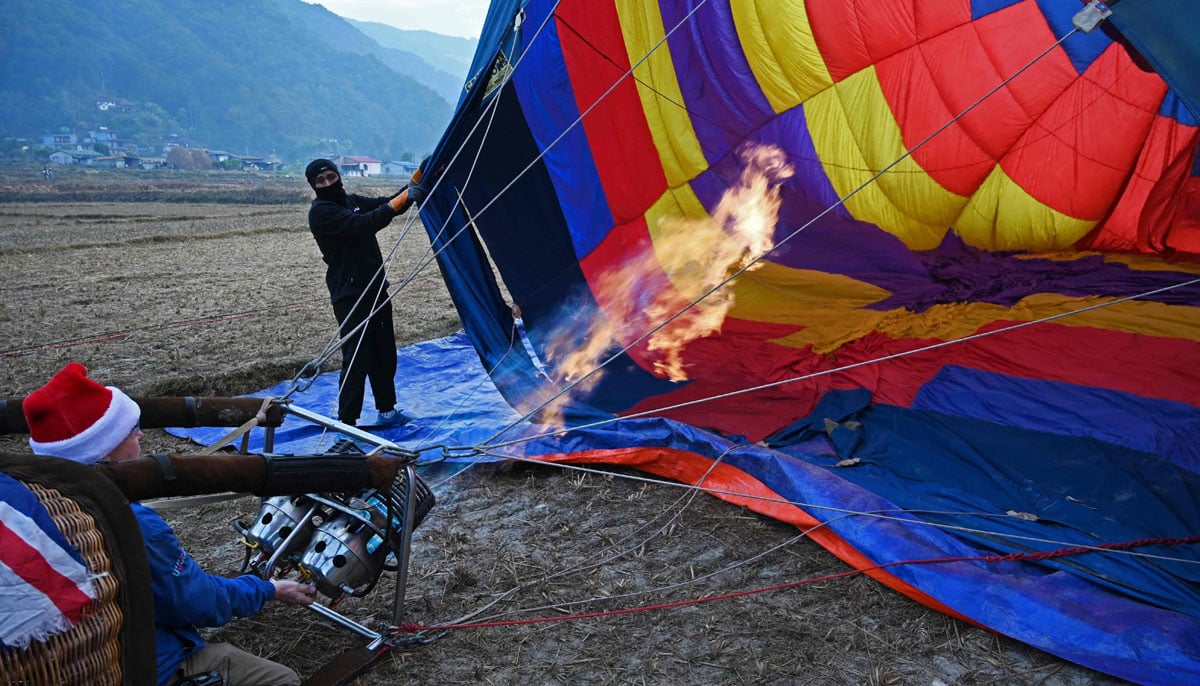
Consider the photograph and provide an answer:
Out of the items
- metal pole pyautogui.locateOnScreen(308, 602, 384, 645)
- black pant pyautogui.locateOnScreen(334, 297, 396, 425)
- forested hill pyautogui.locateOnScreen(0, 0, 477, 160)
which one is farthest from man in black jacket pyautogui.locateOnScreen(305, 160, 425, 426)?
forested hill pyautogui.locateOnScreen(0, 0, 477, 160)

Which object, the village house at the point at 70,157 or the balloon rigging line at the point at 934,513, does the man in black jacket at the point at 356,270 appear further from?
the village house at the point at 70,157

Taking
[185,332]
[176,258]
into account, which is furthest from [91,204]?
[185,332]

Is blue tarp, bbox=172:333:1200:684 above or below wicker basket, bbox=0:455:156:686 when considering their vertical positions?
below

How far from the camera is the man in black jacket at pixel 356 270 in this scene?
13.0 ft

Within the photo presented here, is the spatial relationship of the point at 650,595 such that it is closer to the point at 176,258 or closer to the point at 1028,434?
the point at 1028,434

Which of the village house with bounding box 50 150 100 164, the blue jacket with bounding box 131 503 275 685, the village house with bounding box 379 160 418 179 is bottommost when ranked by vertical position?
the blue jacket with bounding box 131 503 275 685

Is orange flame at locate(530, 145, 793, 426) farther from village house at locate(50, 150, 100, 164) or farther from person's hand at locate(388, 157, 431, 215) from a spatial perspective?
village house at locate(50, 150, 100, 164)

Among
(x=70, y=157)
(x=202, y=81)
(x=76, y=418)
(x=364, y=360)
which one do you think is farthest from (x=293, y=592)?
(x=202, y=81)

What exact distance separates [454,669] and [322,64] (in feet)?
518

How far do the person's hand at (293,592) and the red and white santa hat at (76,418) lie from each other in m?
0.48

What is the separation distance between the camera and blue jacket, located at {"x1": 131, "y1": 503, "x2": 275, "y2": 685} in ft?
5.68

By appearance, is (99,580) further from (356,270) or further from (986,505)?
(356,270)

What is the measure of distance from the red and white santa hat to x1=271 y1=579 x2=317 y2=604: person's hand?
1.59ft

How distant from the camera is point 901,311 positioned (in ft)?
14.3
